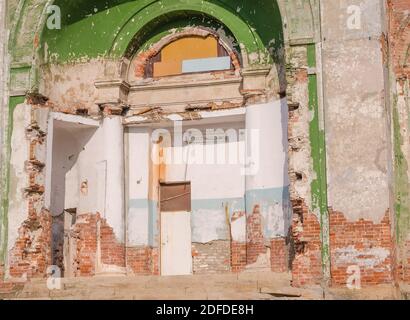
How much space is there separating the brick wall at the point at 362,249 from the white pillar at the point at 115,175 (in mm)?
4145

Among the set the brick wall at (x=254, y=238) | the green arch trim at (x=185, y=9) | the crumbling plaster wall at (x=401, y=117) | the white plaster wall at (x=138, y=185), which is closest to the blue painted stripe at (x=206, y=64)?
the green arch trim at (x=185, y=9)

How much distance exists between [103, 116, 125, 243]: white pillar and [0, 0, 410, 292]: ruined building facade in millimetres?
26

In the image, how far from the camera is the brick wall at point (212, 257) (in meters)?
14.2

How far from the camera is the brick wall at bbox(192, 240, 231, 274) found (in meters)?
14.2

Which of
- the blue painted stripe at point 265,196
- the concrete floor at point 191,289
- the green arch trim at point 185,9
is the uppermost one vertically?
the green arch trim at point 185,9

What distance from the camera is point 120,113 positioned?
14.9 meters

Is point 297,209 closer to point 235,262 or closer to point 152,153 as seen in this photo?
point 235,262

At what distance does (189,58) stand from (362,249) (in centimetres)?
504

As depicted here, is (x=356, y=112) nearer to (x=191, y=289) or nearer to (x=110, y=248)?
(x=191, y=289)

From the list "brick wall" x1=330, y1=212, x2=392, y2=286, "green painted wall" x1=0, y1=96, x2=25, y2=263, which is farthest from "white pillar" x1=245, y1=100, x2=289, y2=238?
"green painted wall" x1=0, y1=96, x2=25, y2=263

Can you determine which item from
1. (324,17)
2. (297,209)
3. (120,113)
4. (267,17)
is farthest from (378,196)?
(120,113)

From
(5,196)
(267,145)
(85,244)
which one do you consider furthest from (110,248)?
(267,145)

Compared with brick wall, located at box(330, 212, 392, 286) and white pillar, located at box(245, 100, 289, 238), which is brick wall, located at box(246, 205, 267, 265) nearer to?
white pillar, located at box(245, 100, 289, 238)

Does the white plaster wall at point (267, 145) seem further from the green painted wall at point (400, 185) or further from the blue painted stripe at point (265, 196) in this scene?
the green painted wall at point (400, 185)
